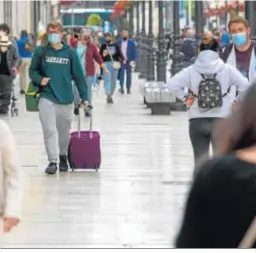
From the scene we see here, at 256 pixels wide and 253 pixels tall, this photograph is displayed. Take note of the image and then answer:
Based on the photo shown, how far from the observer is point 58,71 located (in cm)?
1410

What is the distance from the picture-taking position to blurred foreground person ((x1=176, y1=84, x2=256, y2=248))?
11.1ft

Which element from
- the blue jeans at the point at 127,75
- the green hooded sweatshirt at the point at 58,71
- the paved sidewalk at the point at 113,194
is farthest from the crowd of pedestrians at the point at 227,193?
the blue jeans at the point at 127,75

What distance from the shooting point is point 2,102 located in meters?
25.6

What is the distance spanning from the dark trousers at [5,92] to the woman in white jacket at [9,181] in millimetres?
18920

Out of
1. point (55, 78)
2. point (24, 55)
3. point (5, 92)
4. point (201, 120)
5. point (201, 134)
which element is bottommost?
point (5, 92)

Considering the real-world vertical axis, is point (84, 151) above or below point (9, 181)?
below

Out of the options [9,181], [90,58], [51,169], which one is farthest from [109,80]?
[9,181]

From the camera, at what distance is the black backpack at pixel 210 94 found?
11562mm

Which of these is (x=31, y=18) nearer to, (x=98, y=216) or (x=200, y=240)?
(x=98, y=216)

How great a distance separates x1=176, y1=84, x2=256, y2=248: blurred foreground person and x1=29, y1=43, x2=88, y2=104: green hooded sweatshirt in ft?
35.0

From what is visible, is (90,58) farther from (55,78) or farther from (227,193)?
(227,193)

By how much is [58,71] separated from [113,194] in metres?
1.96

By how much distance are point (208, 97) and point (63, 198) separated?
2.02 meters

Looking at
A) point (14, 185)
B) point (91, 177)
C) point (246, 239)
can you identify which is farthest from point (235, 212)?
point (91, 177)
